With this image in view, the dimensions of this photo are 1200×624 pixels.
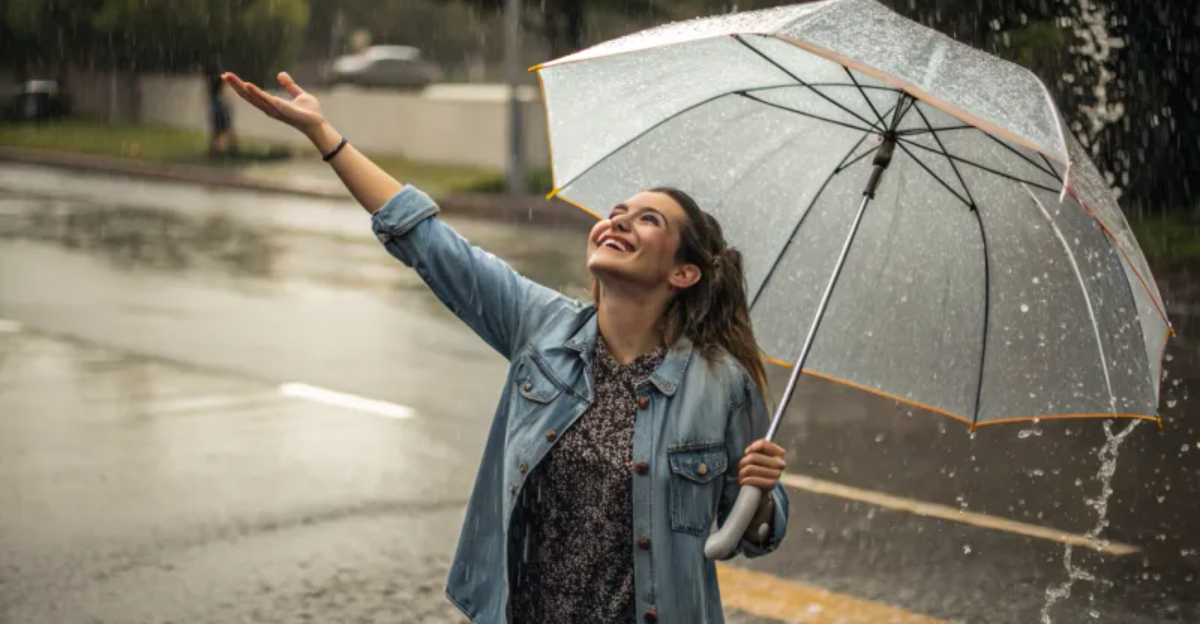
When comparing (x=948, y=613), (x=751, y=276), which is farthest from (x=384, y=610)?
(x=751, y=276)

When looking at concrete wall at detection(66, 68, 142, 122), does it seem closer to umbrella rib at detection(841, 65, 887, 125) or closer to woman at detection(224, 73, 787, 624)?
umbrella rib at detection(841, 65, 887, 125)

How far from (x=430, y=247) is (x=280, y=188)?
22972 mm

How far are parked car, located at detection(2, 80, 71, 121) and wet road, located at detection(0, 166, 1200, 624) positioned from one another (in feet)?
102

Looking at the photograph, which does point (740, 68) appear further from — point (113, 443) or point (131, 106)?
point (131, 106)

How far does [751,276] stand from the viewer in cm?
420

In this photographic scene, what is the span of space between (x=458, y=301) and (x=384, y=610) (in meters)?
2.75

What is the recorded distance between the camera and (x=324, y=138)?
350 centimetres

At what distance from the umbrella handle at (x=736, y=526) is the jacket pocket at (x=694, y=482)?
0.39ft

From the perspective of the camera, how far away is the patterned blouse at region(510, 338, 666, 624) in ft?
11.3

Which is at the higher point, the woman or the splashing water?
the woman

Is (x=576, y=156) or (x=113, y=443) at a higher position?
(x=576, y=156)

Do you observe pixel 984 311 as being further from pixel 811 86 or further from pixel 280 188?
pixel 280 188

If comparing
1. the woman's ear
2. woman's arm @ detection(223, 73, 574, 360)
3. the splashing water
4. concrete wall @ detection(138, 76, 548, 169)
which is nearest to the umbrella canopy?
the woman's ear

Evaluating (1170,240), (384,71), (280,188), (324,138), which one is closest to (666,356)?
(324,138)
